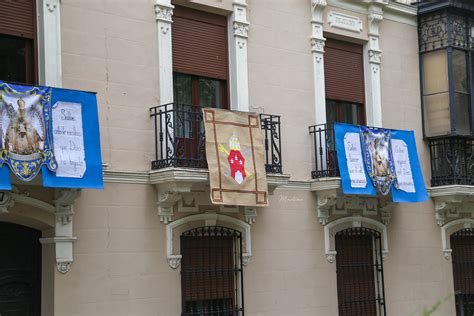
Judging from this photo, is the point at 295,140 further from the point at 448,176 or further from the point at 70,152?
the point at 70,152

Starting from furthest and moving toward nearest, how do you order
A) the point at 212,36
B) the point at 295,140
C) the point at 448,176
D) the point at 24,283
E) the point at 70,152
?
the point at 448,176 < the point at 295,140 < the point at 212,36 < the point at 24,283 < the point at 70,152

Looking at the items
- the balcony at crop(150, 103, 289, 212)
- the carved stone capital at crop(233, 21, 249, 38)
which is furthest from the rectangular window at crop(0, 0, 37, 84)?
the carved stone capital at crop(233, 21, 249, 38)

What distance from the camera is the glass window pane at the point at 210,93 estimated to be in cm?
1336

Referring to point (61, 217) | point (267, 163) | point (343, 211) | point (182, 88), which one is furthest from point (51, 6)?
point (343, 211)

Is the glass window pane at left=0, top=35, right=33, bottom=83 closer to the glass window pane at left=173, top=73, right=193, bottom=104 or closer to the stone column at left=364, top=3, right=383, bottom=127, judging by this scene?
the glass window pane at left=173, top=73, right=193, bottom=104

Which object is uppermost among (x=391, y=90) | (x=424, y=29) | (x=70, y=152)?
(x=424, y=29)

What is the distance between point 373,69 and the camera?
15961mm

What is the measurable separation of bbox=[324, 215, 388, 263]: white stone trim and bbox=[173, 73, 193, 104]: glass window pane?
3.61 m

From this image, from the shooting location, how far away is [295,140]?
14344mm

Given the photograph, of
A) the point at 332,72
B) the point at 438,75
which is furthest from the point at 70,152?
the point at 438,75

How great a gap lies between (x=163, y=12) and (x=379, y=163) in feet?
16.2

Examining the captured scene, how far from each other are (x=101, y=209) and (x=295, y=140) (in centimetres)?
419

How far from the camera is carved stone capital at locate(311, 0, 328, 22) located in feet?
48.8

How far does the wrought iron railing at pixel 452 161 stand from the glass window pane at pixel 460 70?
43.2 inches
